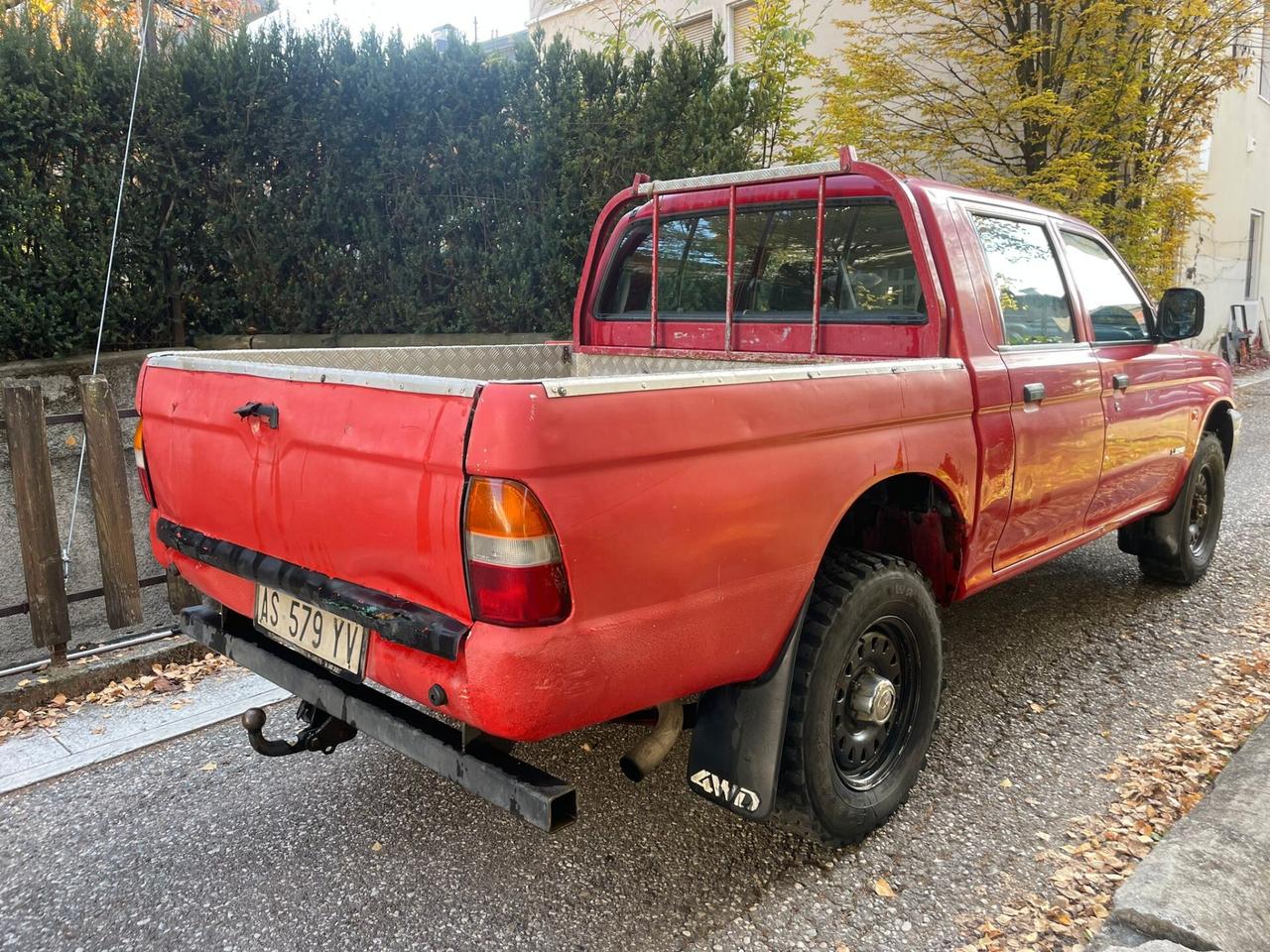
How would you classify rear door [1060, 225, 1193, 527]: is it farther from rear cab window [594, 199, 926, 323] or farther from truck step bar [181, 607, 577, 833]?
truck step bar [181, 607, 577, 833]

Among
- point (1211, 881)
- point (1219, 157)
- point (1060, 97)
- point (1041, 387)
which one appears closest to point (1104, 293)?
point (1041, 387)

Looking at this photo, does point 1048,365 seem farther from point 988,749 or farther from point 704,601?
point 704,601

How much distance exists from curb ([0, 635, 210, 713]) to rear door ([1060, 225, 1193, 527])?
398cm

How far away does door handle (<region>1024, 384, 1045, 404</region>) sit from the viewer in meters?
3.20

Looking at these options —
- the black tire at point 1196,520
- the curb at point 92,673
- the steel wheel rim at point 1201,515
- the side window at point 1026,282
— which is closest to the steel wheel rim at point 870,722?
the side window at point 1026,282

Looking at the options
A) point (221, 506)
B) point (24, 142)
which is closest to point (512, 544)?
point (221, 506)

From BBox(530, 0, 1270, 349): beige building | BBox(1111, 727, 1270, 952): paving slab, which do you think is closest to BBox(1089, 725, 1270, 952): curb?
BBox(1111, 727, 1270, 952): paving slab

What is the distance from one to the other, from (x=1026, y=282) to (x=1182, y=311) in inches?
44.7

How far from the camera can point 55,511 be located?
3.75m

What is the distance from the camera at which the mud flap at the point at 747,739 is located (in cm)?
234

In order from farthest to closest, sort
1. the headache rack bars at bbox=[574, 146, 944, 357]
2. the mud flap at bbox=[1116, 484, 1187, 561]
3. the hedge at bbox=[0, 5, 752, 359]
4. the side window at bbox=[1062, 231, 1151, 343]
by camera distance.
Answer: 1. the hedge at bbox=[0, 5, 752, 359]
2. the mud flap at bbox=[1116, 484, 1187, 561]
3. the side window at bbox=[1062, 231, 1151, 343]
4. the headache rack bars at bbox=[574, 146, 944, 357]

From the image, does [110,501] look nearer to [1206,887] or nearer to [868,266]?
[868,266]

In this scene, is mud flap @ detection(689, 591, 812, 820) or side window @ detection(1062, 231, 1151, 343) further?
side window @ detection(1062, 231, 1151, 343)

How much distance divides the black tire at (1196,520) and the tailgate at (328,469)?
4181mm
